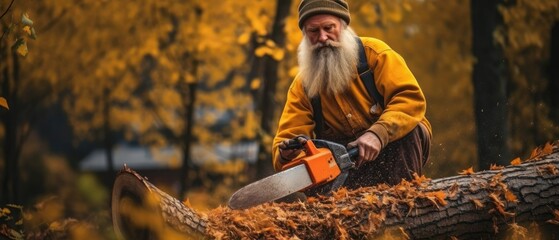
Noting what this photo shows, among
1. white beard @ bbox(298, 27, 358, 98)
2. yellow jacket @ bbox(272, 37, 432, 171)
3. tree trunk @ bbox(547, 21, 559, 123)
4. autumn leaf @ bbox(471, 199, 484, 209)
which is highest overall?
tree trunk @ bbox(547, 21, 559, 123)

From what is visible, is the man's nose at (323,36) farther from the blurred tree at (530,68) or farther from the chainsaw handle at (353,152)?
the blurred tree at (530,68)

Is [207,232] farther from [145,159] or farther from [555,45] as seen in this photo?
[145,159]

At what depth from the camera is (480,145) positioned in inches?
309

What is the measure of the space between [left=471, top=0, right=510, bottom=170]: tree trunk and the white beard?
10.6ft

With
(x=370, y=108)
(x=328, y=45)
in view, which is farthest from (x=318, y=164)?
(x=328, y=45)

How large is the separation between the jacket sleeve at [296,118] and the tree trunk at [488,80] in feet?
10.5

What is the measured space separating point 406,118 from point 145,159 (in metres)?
23.0

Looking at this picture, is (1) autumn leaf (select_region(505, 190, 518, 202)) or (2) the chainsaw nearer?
(2) the chainsaw

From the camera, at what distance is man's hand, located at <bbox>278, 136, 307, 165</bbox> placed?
4.48 m

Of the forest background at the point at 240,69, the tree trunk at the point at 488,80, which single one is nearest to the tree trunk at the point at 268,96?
the forest background at the point at 240,69

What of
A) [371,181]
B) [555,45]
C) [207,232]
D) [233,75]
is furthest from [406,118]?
[233,75]

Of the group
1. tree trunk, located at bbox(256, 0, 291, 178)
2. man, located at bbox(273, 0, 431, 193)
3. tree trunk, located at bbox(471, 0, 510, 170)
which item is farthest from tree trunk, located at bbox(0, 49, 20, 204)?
tree trunk, located at bbox(471, 0, 510, 170)

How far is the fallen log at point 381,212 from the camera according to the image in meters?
3.83

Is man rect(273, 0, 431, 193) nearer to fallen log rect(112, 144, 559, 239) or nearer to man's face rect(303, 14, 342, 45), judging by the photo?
man's face rect(303, 14, 342, 45)
